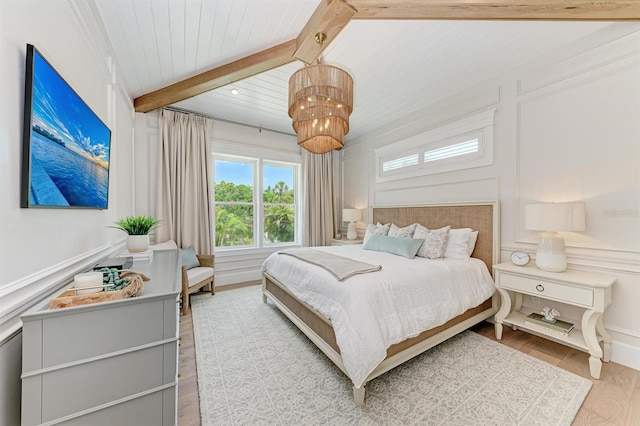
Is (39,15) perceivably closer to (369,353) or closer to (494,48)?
(369,353)

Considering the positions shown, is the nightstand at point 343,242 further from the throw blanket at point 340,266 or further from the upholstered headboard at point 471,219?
the throw blanket at point 340,266

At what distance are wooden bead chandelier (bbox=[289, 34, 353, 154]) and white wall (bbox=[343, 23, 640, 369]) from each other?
1919 mm

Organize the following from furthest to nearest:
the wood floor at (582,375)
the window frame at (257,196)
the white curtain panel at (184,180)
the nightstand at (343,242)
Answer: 1. the nightstand at (343,242)
2. the window frame at (257,196)
3. the white curtain panel at (184,180)
4. the wood floor at (582,375)

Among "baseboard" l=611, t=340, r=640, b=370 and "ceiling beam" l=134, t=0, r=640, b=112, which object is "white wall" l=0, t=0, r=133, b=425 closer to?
"ceiling beam" l=134, t=0, r=640, b=112

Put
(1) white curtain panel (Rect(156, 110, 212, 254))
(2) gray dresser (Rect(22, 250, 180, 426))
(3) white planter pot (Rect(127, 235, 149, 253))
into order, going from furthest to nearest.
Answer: (1) white curtain panel (Rect(156, 110, 212, 254))
(3) white planter pot (Rect(127, 235, 149, 253))
(2) gray dresser (Rect(22, 250, 180, 426))

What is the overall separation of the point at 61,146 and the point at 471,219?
373 centimetres

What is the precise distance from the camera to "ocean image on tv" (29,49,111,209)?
108 centimetres

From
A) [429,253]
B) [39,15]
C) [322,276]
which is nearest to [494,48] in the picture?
[429,253]

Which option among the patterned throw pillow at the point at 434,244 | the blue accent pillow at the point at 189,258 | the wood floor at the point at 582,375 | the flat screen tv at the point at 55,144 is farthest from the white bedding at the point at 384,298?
the flat screen tv at the point at 55,144

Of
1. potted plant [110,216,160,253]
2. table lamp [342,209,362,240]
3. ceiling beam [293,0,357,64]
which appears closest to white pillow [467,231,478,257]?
table lamp [342,209,362,240]

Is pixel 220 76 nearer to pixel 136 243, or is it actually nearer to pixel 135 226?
pixel 135 226

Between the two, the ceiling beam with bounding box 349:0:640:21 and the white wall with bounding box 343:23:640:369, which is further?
the white wall with bounding box 343:23:640:369

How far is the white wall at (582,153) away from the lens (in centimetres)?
203

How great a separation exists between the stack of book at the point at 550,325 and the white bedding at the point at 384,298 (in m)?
0.40
